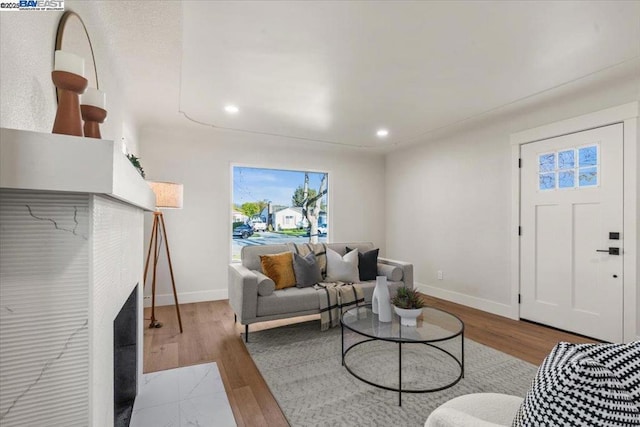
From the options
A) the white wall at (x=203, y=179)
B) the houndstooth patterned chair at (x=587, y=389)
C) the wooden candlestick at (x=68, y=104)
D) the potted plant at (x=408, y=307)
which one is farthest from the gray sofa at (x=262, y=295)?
the houndstooth patterned chair at (x=587, y=389)

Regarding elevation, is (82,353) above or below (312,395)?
above

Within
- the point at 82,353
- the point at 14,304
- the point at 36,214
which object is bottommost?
the point at 82,353

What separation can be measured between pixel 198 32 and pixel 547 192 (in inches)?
142

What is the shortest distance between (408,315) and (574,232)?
2088mm

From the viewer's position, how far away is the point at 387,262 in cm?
388

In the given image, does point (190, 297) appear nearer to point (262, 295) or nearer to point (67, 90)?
point (262, 295)

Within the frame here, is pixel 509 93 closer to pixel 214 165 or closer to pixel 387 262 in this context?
pixel 387 262

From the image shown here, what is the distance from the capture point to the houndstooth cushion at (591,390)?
0.65 m

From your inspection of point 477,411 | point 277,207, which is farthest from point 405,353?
point 277,207

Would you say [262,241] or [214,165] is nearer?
[214,165]

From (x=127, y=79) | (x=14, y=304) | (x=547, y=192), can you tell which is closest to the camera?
(x=14, y=304)

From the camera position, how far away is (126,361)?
188 cm

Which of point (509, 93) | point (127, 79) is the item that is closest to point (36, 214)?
point (127, 79)

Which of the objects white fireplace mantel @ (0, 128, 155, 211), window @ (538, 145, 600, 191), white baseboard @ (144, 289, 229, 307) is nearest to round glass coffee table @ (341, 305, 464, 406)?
white fireplace mantel @ (0, 128, 155, 211)
